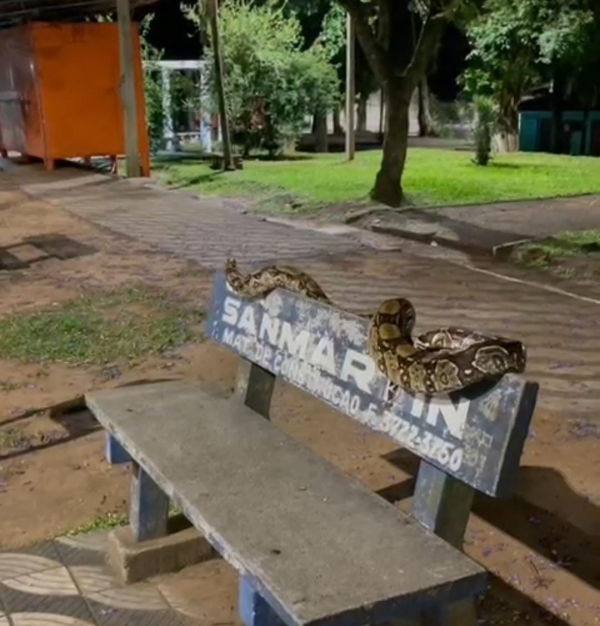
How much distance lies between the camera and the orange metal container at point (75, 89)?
16844mm

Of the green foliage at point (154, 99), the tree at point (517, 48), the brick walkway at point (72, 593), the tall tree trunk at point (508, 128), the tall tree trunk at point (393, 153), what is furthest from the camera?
the tall tree trunk at point (508, 128)

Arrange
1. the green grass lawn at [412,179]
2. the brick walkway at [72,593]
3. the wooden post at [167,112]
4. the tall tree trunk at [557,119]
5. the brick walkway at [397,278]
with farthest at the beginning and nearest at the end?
1. the tall tree trunk at [557,119]
2. the wooden post at [167,112]
3. the green grass lawn at [412,179]
4. the brick walkway at [397,278]
5. the brick walkway at [72,593]

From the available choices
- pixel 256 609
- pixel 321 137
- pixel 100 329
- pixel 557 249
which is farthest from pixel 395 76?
pixel 321 137

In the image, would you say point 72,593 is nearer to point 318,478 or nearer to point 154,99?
point 318,478

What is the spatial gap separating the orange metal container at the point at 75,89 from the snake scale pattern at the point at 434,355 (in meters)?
14.3

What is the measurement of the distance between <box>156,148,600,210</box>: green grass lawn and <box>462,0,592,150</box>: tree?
2514 mm

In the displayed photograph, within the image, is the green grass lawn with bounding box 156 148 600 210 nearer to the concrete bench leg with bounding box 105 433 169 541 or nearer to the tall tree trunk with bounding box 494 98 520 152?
the tall tree trunk with bounding box 494 98 520 152

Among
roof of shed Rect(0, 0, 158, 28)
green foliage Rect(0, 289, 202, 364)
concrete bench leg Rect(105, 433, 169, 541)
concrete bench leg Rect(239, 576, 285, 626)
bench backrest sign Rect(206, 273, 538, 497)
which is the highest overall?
roof of shed Rect(0, 0, 158, 28)

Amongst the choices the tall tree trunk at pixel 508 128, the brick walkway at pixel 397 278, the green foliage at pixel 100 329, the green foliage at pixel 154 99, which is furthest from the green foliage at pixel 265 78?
the green foliage at pixel 100 329

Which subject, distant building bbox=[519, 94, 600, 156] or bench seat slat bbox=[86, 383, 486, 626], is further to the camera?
distant building bbox=[519, 94, 600, 156]

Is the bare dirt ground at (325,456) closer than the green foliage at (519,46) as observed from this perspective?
Yes

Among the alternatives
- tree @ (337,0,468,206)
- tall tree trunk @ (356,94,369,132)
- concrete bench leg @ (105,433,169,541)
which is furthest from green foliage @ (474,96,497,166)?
concrete bench leg @ (105,433,169,541)

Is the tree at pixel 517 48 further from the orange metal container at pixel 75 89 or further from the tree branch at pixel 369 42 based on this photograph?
the orange metal container at pixel 75 89

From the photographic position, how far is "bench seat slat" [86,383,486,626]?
2.28m
